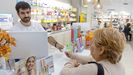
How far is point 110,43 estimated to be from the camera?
1433 millimetres

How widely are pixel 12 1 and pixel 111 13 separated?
1809 centimetres

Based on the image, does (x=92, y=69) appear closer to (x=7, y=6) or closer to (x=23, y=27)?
(x=23, y=27)

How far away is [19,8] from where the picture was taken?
127 inches

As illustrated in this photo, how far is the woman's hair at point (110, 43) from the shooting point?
1.44 m

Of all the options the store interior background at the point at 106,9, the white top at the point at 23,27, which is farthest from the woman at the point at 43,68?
the store interior background at the point at 106,9

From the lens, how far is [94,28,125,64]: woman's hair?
144 cm

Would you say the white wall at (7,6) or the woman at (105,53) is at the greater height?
the white wall at (7,6)

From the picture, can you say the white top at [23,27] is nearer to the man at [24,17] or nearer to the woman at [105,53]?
the man at [24,17]

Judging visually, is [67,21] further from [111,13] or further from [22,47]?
[111,13]

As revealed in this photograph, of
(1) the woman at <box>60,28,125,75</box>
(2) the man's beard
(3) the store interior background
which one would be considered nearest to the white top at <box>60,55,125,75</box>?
(1) the woman at <box>60,28,125,75</box>

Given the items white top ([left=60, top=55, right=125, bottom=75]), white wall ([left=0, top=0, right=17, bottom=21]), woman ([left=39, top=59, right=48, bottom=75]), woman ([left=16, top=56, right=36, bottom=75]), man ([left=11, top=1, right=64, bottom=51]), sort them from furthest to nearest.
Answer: white wall ([left=0, top=0, right=17, bottom=21]), man ([left=11, top=1, right=64, bottom=51]), woman ([left=39, top=59, right=48, bottom=75]), woman ([left=16, top=56, right=36, bottom=75]), white top ([left=60, top=55, right=125, bottom=75])

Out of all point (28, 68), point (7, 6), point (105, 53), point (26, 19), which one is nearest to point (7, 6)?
point (7, 6)

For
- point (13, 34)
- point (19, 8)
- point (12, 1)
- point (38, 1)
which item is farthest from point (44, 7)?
point (13, 34)

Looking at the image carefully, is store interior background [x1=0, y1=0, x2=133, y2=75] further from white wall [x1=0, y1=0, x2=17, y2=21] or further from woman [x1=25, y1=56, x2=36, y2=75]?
woman [x1=25, y1=56, x2=36, y2=75]
